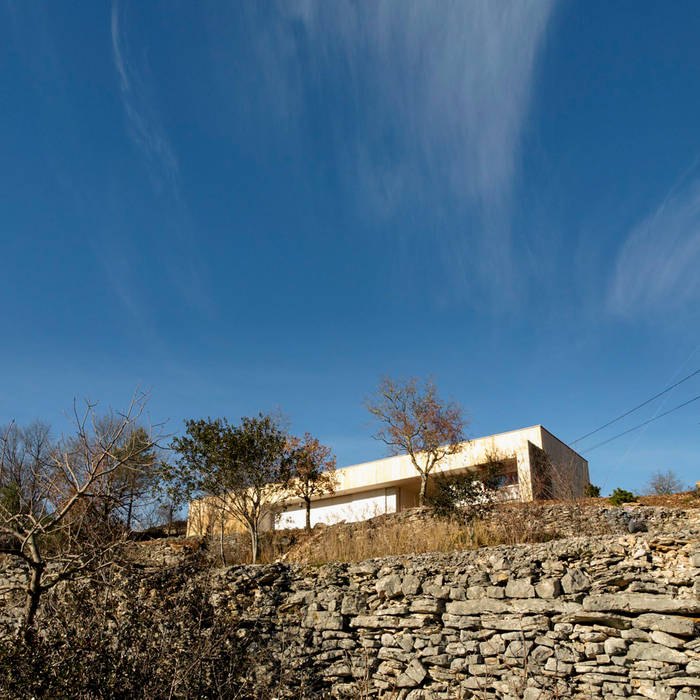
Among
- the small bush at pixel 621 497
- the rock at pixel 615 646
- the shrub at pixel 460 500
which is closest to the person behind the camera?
the rock at pixel 615 646

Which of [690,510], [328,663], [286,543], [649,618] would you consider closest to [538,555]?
[649,618]

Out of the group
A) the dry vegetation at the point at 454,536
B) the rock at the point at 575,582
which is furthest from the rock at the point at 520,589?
the dry vegetation at the point at 454,536

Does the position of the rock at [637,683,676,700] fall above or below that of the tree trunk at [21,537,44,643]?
below

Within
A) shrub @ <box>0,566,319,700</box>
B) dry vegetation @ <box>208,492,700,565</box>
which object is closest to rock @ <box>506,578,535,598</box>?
dry vegetation @ <box>208,492,700,565</box>

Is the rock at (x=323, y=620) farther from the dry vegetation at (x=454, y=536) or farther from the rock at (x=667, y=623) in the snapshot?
the rock at (x=667, y=623)

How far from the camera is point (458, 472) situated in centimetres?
2138

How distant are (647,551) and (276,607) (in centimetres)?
485

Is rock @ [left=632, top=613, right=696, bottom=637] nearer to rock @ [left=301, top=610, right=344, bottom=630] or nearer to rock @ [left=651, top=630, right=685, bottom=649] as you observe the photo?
rock @ [left=651, top=630, right=685, bottom=649]

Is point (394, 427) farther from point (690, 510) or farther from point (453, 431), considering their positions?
point (690, 510)

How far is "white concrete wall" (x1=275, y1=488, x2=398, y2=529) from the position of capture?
2338 cm

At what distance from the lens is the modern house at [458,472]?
58.7ft

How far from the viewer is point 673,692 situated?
483 centimetres

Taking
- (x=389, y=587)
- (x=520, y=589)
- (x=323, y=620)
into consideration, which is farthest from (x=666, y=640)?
(x=323, y=620)

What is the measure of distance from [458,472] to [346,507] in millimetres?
6094
